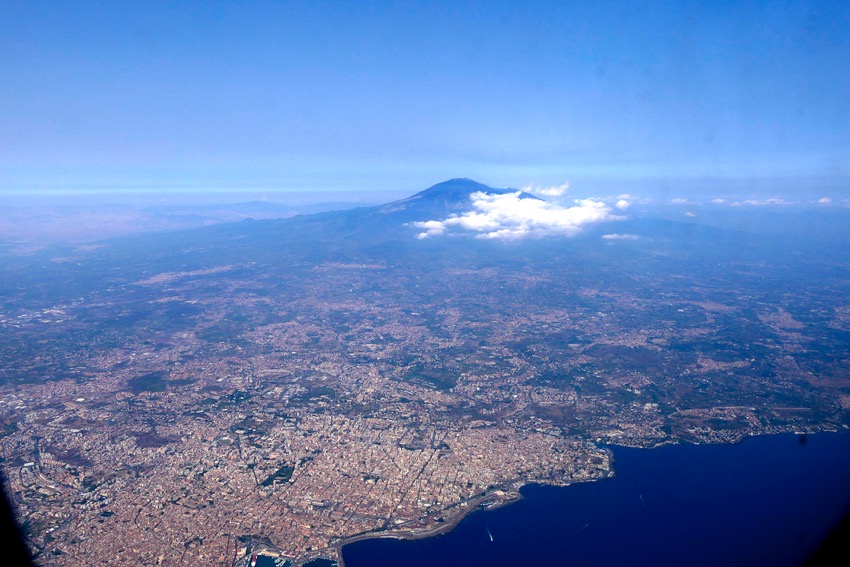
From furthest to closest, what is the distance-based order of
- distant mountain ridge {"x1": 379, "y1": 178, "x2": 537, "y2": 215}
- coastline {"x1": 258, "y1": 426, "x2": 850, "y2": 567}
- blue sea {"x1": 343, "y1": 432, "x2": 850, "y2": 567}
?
distant mountain ridge {"x1": 379, "y1": 178, "x2": 537, "y2": 215}, blue sea {"x1": 343, "y1": 432, "x2": 850, "y2": 567}, coastline {"x1": 258, "y1": 426, "x2": 850, "y2": 567}

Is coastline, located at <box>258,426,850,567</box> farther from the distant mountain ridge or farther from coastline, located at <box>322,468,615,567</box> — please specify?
the distant mountain ridge

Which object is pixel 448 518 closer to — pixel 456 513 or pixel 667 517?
pixel 456 513

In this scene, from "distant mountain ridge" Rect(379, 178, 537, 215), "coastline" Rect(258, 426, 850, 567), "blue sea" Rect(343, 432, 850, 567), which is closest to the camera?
"coastline" Rect(258, 426, 850, 567)

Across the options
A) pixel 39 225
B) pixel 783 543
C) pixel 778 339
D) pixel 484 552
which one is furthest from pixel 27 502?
pixel 39 225

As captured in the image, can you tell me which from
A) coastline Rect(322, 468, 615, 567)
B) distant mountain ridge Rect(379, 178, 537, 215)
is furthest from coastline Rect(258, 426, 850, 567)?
distant mountain ridge Rect(379, 178, 537, 215)

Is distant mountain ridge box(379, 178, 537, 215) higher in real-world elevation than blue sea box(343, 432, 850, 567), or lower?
higher

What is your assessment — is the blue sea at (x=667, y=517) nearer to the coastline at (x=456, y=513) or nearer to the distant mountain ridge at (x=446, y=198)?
the coastline at (x=456, y=513)

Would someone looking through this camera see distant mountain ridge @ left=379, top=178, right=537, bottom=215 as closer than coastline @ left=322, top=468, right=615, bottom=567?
No

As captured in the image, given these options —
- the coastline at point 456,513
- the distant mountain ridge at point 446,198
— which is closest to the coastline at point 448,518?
the coastline at point 456,513
